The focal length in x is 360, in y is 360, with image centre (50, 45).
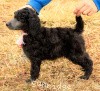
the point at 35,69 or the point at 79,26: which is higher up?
the point at 79,26

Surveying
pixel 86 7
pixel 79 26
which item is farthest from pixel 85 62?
pixel 86 7

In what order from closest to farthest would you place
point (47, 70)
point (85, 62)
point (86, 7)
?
point (86, 7) < point (85, 62) < point (47, 70)

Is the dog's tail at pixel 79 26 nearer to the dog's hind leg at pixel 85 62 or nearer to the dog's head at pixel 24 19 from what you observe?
the dog's hind leg at pixel 85 62

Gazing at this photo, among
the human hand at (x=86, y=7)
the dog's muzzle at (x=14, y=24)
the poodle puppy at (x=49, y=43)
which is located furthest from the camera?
the poodle puppy at (x=49, y=43)

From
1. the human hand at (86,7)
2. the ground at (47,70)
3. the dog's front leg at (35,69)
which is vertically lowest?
the ground at (47,70)

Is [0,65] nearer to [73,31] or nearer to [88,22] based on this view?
[73,31]

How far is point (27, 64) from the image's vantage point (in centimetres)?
509

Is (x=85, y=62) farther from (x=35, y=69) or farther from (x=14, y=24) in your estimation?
(x=14, y=24)

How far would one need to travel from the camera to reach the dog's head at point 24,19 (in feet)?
13.6

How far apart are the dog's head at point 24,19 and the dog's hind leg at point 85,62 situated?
697 millimetres

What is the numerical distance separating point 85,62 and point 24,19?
40.0 inches

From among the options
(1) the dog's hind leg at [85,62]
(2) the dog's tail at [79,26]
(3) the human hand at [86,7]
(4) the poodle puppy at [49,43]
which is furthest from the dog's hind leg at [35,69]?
(3) the human hand at [86,7]

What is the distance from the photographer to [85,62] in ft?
15.2

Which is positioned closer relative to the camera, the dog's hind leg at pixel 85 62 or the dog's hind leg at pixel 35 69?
the dog's hind leg at pixel 35 69
